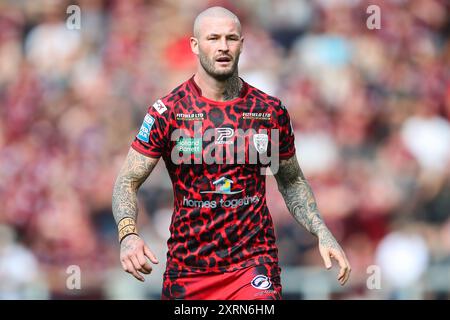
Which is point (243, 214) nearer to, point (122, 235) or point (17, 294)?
point (122, 235)

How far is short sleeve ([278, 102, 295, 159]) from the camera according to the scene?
22.3 ft

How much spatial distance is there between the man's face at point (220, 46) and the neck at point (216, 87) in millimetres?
56

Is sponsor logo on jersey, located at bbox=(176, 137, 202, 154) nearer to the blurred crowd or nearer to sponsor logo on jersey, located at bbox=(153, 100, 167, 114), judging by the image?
sponsor logo on jersey, located at bbox=(153, 100, 167, 114)

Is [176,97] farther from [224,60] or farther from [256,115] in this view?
[256,115]

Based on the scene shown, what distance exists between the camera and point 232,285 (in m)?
6.50

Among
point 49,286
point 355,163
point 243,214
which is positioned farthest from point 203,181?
point 355,163

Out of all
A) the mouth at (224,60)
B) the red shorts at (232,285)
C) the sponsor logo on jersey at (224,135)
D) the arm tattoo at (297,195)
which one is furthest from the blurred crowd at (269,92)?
the mouth at (224,60)

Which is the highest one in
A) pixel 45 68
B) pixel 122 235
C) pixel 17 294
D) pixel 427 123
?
pixel 45 68

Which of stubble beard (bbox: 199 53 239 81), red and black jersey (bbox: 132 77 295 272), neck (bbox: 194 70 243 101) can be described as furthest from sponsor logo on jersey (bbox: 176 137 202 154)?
stubble beard (bbox: 199 53 239 81)

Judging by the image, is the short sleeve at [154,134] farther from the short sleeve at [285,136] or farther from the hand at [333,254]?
the hand at [333,254]

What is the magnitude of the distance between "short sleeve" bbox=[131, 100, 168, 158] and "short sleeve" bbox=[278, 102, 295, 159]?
2.57 ft

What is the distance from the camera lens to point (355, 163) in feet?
38.5

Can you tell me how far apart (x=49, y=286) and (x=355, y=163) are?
376 cm
